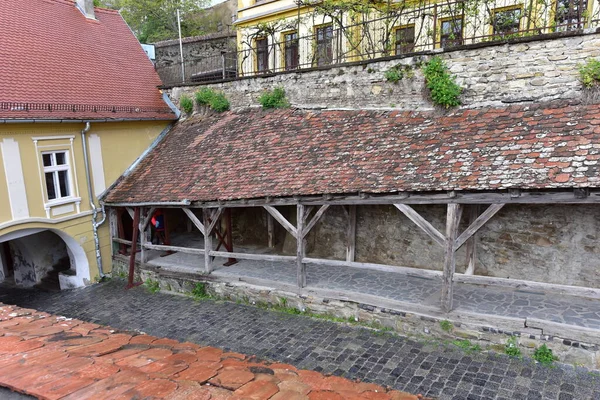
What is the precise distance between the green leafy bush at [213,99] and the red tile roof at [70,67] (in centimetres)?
129

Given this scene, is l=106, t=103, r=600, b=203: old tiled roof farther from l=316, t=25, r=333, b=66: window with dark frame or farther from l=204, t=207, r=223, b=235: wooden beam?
l=316, t=25, r=333, b=66: window with dark frame

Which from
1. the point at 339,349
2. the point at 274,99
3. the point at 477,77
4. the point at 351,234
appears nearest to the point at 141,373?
the point at 339,349

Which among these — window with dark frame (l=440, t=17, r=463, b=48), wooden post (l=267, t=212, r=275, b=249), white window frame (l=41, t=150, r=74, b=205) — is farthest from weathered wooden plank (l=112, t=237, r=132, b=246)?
window with dark frame (l=440, t=17, r=463, b=48)

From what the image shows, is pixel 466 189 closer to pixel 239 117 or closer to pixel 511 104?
pixel 511 104

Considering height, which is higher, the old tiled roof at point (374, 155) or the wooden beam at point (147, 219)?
the old tiled roof at point (374, 155)

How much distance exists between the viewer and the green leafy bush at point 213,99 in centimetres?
1271

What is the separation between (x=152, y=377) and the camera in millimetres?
2787

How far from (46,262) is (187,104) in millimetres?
6548

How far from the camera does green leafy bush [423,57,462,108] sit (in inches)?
329

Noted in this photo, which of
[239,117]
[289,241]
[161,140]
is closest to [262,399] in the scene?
[289,241]

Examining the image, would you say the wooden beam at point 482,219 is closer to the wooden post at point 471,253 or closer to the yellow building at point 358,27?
the wooden post at point 471,253

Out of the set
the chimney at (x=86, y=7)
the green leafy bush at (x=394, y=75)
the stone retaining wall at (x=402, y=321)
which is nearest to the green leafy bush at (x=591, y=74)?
the green leafy bush at (x=394, y=75)

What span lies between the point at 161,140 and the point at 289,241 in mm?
5639

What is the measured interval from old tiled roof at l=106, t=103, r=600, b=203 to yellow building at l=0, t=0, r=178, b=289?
108cm
